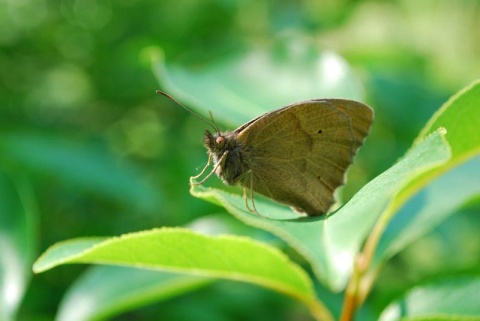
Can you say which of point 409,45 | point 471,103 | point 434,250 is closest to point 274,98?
point 471,103

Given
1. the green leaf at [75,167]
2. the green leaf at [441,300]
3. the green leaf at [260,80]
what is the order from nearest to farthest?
the green leaf at [441,300]
the green leaf at [260,80]
the green leaf at [75,167]

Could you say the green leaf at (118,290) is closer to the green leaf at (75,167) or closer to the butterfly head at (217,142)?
the butterfly head at (217,142)

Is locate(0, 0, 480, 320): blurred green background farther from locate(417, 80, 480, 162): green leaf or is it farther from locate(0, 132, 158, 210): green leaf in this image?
locate(417, 80, 480, 162): green leaf

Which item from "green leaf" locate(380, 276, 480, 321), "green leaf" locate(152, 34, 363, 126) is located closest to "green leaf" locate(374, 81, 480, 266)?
"green leaf" locate(380, 276, 480, 321)

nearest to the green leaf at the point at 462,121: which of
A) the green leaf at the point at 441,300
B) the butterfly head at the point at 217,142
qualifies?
the green leaf at the point at 441,300

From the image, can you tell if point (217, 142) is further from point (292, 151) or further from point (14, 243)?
point (14, 243)

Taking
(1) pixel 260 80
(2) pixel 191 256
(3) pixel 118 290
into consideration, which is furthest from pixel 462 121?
(1) pixel 260 80
